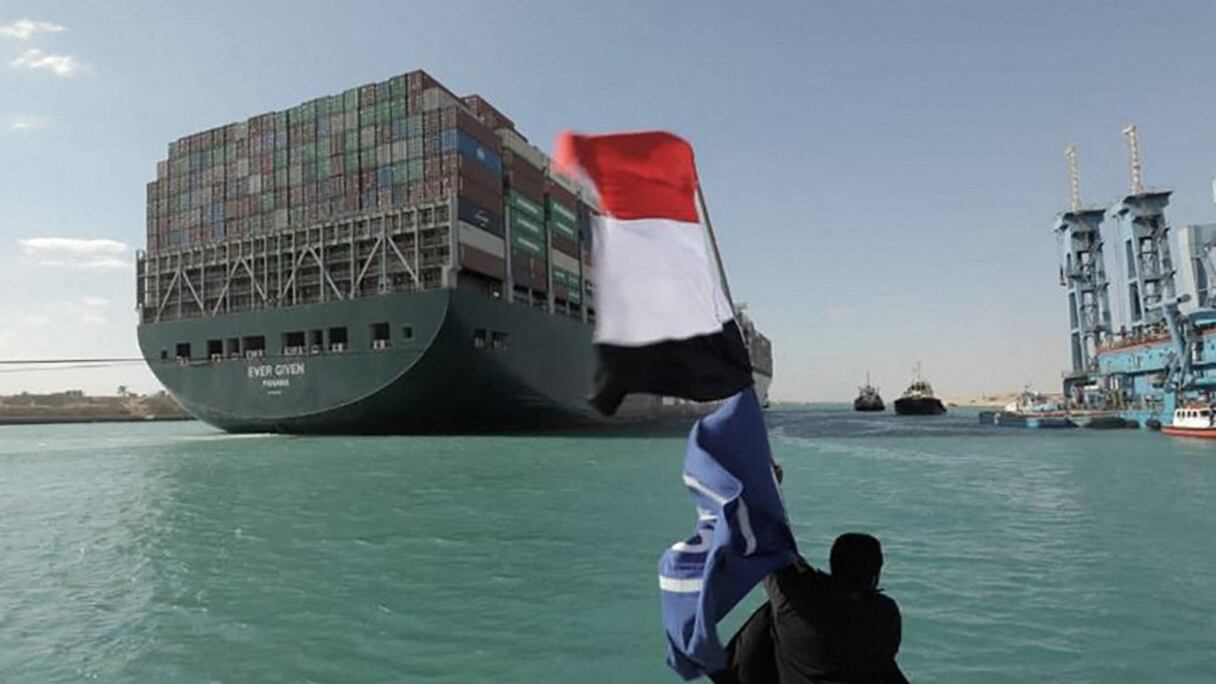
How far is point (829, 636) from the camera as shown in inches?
97.0

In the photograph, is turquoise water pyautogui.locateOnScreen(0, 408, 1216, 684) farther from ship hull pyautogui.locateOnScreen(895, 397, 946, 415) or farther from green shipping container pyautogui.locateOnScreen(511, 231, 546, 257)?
ship hull pyautogui.locateOnScreen(895, 397, 946, 415)

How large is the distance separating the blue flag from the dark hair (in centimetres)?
35

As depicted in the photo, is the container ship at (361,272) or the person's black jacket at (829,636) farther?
the container ship at (361,272)

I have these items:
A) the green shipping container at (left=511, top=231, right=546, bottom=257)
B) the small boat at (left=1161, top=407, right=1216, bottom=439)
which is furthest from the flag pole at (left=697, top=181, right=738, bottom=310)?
the green shipping container at (left=511, top=231, right=546, bottom=257)

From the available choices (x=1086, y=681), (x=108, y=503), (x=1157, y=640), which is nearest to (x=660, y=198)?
(x=1086, y=681)

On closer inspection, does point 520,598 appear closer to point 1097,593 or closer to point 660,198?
point 660,198

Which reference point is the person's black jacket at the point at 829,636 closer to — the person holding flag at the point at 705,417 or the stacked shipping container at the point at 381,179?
the person holding flag at the point at 705,417

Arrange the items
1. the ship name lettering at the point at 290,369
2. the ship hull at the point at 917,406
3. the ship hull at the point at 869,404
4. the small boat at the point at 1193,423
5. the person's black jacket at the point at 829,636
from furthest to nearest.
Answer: the ship hull at the point at 869,404 → the ship hull at the point at 917,406 → the ship name lettering at the point at 290,369 → the small boat at the point at 1193,423 → the person's black jacket at the point at 829,636

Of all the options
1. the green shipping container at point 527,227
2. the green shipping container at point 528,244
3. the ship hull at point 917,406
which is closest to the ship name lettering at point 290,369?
the green shipping container at point 528,244

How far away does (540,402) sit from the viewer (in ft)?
140

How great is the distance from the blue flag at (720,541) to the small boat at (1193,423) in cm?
3796

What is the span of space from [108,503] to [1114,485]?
23644 millimetres

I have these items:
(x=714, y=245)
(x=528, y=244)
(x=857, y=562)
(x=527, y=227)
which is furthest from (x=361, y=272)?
(x=857, y=562)

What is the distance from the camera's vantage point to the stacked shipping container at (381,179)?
125 ft
